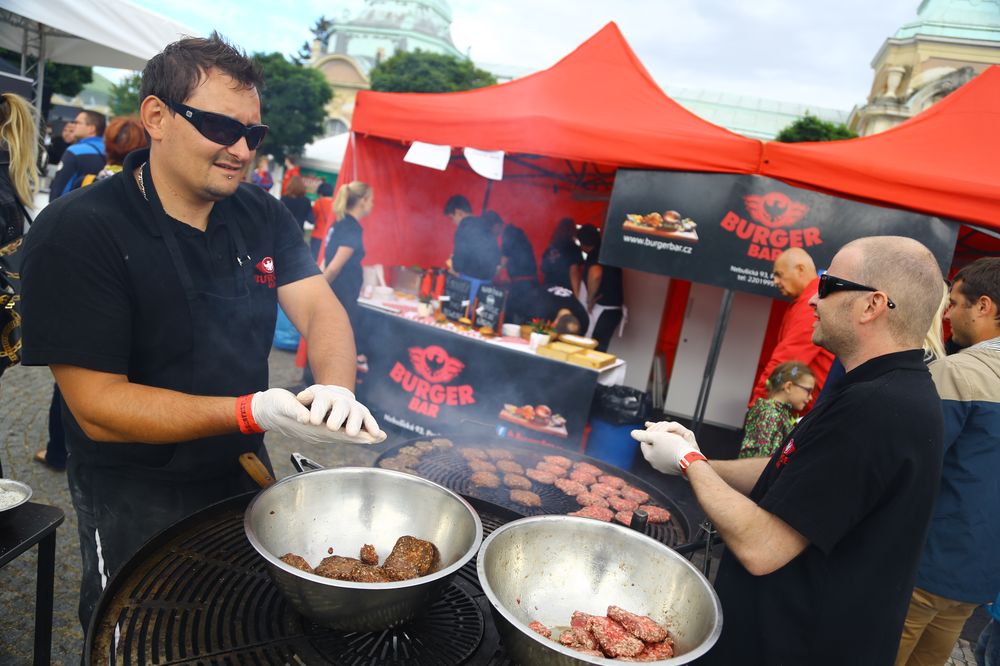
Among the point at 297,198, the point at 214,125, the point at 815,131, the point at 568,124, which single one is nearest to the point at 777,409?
the point at 568,124

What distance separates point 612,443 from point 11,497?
15.4ft

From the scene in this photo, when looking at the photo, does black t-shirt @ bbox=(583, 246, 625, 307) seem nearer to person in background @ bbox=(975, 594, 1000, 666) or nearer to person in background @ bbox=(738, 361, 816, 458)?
person in background @ bbox=(738, 361, 816, 458)

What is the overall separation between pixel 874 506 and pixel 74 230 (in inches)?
98.5

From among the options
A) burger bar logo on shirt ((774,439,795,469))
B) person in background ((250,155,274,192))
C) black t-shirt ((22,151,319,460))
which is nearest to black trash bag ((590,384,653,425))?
burger bar logo on shirt ((774,439,795,469))

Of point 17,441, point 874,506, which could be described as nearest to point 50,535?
point 874,506

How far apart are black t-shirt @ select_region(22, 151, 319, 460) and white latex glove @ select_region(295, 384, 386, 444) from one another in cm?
58

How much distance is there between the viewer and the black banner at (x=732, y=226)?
5480mm

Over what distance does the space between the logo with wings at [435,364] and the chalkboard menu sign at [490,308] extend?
20.5 inches

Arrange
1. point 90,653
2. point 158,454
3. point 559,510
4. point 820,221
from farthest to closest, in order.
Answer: point 820,221 → point 559,510 → point 158,454 → point 90,653

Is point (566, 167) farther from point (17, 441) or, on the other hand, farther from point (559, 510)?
point (17, 441)

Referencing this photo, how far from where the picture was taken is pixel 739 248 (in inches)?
232

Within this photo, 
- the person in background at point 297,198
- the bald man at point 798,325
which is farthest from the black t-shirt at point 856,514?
the person in background at point 297,198

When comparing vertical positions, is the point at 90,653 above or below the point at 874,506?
below

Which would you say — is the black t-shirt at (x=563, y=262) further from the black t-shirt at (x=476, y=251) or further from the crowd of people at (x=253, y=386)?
the crowd of people at (x=253, y=386)
